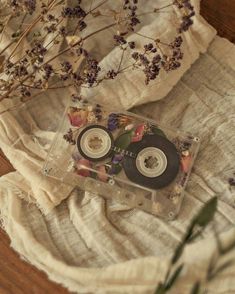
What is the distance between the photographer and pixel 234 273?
684 mm

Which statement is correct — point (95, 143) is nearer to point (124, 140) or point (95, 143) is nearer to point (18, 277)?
point (124, 140)

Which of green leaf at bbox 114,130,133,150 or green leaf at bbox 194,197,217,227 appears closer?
green leaf at bbox 194,197,217,227

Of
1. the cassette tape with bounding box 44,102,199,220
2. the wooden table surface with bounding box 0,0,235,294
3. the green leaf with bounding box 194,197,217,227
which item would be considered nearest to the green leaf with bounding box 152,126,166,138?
the cassette tape with bounding box 44,102,199,220

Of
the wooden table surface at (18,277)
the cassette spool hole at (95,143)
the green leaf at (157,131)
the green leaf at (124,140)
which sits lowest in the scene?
the wooden table surface at (18,277)

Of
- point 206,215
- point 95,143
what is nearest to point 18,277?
point 95,143

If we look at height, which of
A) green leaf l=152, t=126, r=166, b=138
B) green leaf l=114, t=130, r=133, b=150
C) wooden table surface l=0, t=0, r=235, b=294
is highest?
green leaf l=114, t=130, r=133, b=150

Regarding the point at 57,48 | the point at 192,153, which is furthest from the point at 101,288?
the point at 57,48

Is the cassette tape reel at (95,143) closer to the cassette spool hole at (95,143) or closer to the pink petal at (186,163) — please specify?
the cassette spool hole at (95,143)

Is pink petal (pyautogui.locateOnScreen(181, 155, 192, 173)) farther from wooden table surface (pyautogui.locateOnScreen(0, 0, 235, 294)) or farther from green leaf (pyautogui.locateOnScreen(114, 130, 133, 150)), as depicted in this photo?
wooden table surface (pyautogui.locateOnScreen(0, 0, 235, 294))

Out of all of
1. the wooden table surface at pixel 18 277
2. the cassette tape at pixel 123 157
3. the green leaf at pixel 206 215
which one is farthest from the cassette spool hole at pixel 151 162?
the green leaf at pixel 206 215

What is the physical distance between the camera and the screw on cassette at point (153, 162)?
81 centimetres

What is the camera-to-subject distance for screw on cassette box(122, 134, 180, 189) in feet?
2.64

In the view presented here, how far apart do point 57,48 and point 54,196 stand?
0.87 feet

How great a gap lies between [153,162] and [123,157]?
0.05 m
